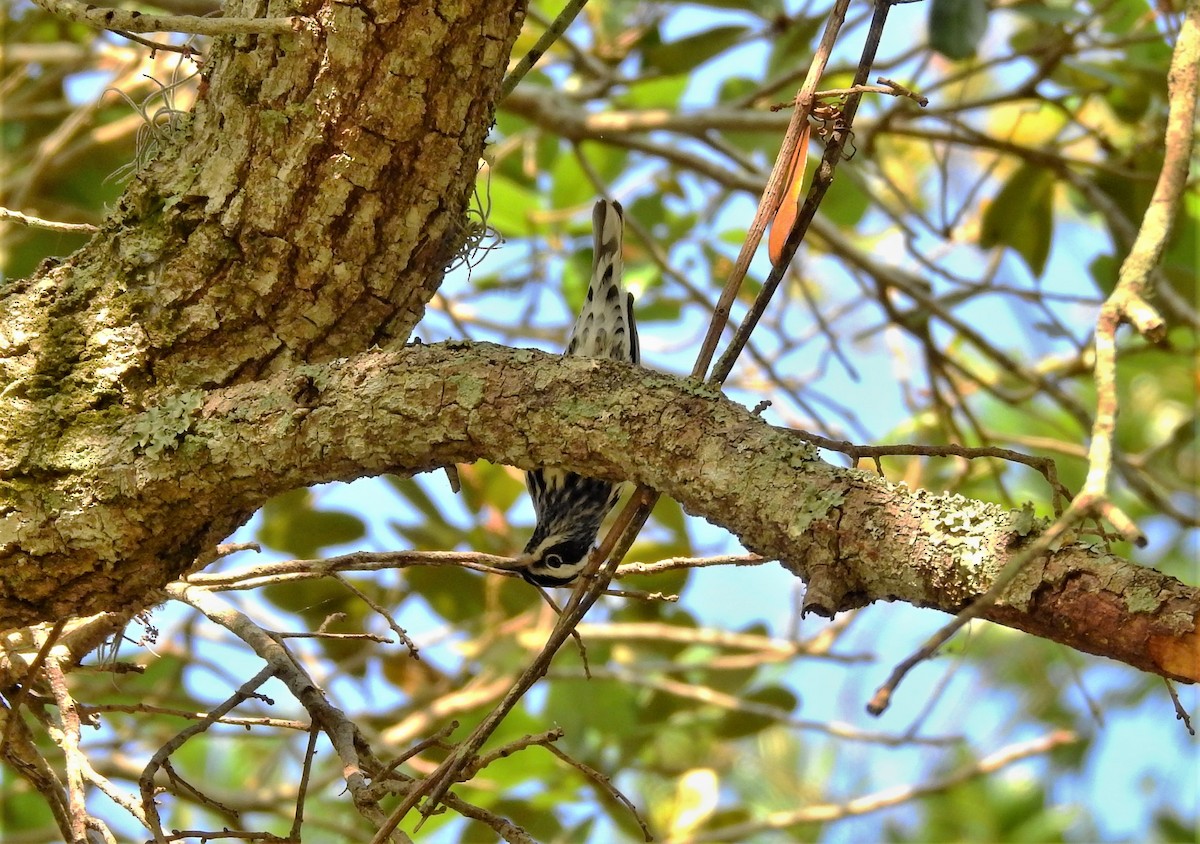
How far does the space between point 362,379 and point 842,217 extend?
2853mm

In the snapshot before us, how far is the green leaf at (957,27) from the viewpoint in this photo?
255 cm

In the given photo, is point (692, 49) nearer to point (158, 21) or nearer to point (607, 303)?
point (607, 303)

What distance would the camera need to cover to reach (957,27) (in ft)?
8.41

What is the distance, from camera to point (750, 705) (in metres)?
3.38

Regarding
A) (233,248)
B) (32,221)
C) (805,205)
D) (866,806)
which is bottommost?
(805,205)

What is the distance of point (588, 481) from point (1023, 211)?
1.47 m

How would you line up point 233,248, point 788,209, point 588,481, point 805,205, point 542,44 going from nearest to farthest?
point 805,205
point 788,209
point 233,248
point 542,44
point 588,481

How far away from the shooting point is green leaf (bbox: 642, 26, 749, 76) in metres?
3.20

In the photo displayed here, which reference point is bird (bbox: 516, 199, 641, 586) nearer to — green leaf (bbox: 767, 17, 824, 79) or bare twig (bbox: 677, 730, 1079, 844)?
green leaf (bbox: 767, 17, 824, 79)

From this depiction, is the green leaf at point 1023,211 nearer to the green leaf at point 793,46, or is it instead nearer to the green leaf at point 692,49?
the green leaf at point 793,46

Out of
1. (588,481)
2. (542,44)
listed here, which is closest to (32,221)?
(542,44)

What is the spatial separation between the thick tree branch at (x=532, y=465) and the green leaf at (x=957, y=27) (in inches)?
63.6

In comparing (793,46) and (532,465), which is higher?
(793,46)

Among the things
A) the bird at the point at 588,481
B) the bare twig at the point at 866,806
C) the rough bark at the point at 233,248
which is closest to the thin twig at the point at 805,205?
the rough bark at the point at 233,248
